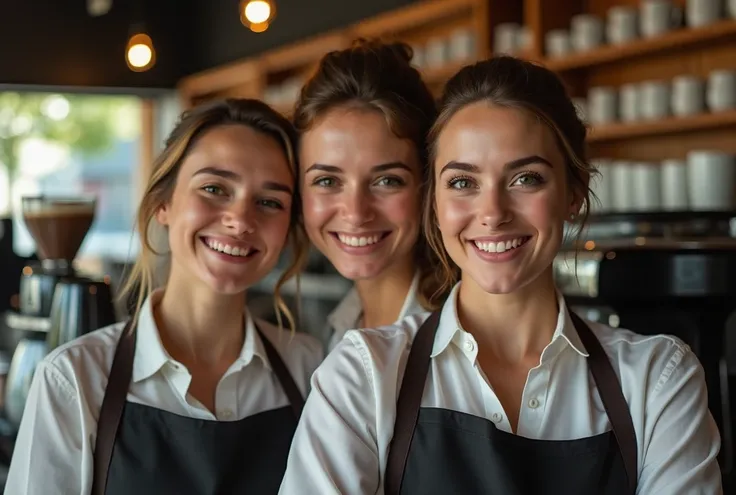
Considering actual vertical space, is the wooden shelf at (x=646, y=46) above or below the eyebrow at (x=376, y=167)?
above

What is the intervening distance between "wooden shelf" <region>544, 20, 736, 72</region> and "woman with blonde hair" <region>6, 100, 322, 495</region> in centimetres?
214

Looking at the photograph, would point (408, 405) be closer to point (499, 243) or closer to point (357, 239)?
point (499, 243)

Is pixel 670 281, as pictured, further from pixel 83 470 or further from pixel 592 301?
pixel 83 470

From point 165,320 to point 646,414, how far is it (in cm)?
93

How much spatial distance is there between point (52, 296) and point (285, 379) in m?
0.75

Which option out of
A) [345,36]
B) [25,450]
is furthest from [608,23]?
[25,450]

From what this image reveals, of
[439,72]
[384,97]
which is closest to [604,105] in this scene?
[439,72]

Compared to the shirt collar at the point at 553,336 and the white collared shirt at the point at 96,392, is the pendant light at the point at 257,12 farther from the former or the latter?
the shirt collar at the point at 553,336

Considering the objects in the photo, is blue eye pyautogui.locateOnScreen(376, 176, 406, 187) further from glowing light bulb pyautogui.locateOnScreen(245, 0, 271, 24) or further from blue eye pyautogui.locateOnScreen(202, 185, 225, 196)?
glowing light bulb pyautogui.locateOnScreen(245, 0, 271, 24)

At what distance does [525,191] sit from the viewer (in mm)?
1612

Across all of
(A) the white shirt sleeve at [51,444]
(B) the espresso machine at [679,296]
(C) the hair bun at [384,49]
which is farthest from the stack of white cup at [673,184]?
(A) the white shirt sleeve at [51,444]

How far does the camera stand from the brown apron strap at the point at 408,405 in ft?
5.08

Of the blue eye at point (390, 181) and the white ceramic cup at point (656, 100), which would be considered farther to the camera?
the white ceramic cup at point (656, 100)

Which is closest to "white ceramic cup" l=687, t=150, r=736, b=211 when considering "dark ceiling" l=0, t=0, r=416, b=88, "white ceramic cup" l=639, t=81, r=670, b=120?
"white ceramic cup" l=639, t=81, r=670, b=120
